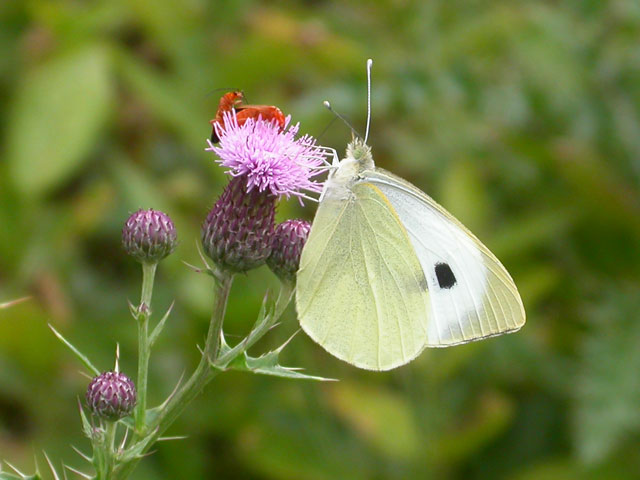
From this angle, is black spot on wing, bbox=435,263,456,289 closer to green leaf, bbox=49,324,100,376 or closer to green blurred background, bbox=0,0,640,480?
green blurred background, bbox=0,0,640,480

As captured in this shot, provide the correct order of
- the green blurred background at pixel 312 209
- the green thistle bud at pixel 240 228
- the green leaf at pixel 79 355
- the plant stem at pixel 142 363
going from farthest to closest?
the green blurred background at pixel 312 209
the green thistle bud at pixel 240 228
the plant stem at pixel 142 363
the green leaf at pixel 79 355

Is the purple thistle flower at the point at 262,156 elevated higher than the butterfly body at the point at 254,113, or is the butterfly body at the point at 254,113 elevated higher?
the butterfly body at the point at 254,113

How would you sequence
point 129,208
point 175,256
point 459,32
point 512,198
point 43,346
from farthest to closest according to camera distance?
1. point 512,198
2. point 459,32
3. point 129,208
4. point 175,256
5. point 43,346

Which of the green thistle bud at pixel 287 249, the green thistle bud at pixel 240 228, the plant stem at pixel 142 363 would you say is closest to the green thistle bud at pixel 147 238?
the green thistle bud at pixel 240 228

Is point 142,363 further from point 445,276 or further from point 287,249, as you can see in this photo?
point 445,276

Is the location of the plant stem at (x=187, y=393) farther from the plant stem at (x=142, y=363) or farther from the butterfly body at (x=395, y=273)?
the butterfly body at (x=395, y=273)

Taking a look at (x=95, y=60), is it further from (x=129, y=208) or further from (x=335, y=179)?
(x=335, y=179)

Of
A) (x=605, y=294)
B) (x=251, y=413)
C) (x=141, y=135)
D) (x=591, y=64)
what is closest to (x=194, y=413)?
(x=251, y=413)
